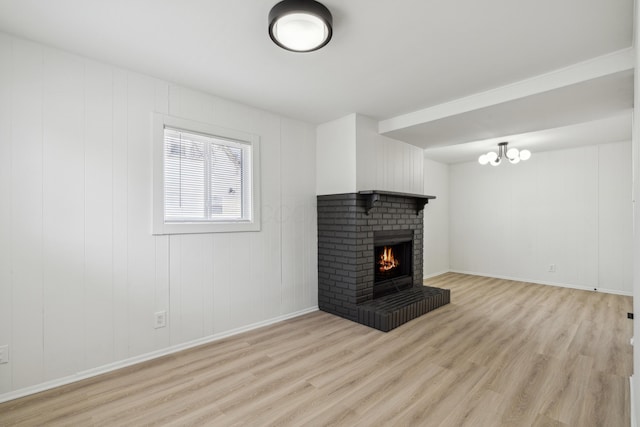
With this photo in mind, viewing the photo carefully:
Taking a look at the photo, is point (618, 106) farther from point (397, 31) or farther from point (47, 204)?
point (47, 204)

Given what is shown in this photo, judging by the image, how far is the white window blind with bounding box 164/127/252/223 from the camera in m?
2.91

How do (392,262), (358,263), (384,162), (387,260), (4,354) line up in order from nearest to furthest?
(4,354) → (358,263) → (384,162) → (387,260) → (392,262)

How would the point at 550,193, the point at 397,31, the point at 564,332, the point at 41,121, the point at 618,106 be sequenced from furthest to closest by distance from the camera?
the point at 550,193, the point at 564,332, the point at 618,106, the point at 41,121, the point at 397,31

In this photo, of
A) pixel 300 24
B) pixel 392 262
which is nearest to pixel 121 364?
pixel 300 24

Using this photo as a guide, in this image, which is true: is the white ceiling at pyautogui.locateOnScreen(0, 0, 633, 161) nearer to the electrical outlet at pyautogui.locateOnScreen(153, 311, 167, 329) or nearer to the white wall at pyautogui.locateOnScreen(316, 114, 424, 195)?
the white wall at pyautogui.locateOnScreen(316, 114, 424, 195)

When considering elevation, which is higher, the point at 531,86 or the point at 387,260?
the point at 531,86

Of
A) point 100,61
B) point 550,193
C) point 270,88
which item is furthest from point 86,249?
point 550,193

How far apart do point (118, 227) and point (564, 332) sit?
458 centimetres

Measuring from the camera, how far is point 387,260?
437cm

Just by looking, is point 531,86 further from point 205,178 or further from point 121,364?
point 121,364

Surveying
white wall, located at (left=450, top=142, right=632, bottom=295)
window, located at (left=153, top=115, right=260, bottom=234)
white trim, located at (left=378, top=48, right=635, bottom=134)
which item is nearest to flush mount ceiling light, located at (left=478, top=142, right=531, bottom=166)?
white wall, located at (left=450, top=142, right=632, bottom=295)

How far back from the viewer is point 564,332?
3307 mm

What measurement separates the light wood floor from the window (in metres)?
1.23

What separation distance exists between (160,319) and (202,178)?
1.39m
